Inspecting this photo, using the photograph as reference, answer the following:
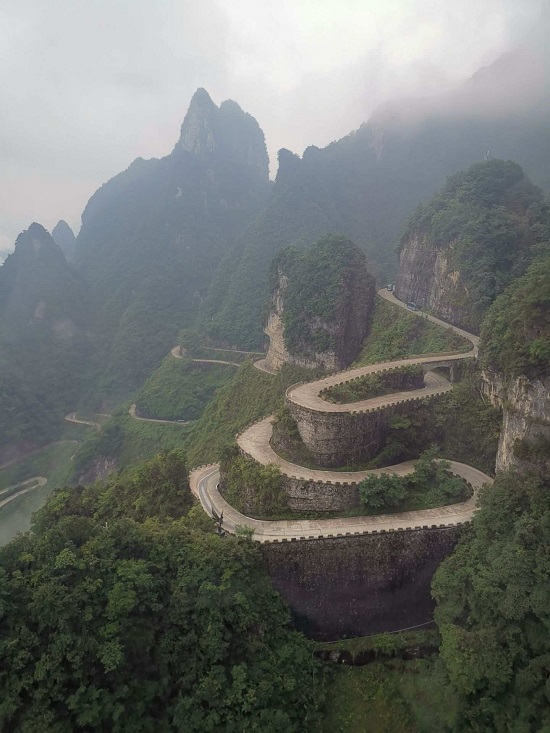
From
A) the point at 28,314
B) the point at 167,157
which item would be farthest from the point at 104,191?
the point at 28,314

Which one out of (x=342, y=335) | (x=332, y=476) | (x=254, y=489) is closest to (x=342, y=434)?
(x=332, y=476)

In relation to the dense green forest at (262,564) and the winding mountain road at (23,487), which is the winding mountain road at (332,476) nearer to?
the dense green forest at (262,564)

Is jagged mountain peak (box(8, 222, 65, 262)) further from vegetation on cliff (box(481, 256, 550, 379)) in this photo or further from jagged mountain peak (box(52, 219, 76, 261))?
vegetation on cliff (box(481, 256, 550, 379))

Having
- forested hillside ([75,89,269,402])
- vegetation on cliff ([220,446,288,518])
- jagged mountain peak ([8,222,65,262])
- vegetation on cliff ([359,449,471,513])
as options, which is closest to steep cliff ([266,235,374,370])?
vegetation on cliff ([359,449,471,513])

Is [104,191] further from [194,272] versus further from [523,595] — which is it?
[523,595]

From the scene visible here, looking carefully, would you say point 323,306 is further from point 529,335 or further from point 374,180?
point 374,180

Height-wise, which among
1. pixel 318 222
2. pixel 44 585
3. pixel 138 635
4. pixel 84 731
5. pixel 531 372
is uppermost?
pixel 318 222
